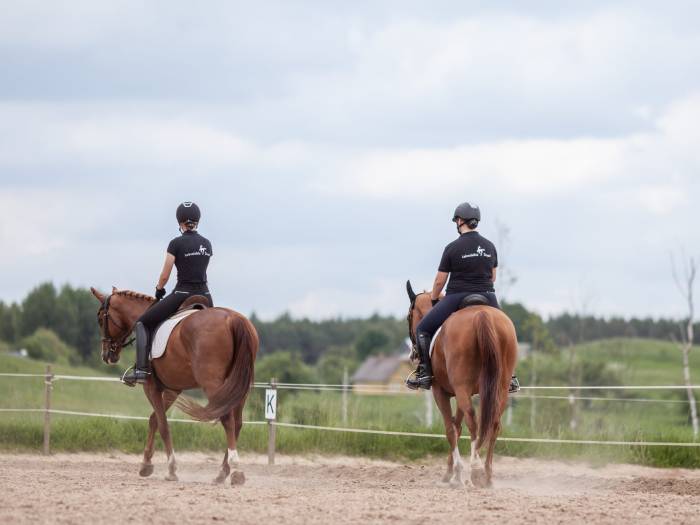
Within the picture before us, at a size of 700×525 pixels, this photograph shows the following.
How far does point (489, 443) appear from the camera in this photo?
1073cm

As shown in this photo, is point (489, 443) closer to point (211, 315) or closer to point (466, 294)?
point (466, 294)

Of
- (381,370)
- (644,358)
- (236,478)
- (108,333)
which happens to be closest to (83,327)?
(644,358)

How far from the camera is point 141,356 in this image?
11.7m

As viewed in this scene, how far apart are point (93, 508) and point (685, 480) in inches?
294

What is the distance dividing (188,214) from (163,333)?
4.35ft

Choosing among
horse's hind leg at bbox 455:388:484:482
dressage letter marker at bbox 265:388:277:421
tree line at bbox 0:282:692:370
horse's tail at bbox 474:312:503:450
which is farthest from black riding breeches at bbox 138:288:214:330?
tree line at bbox 0:282:692:370

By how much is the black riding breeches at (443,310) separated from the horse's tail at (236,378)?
1.85m

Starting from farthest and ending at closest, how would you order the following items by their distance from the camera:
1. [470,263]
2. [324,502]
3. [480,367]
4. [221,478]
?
[470,263], [221,478], [480,367], [324,502]

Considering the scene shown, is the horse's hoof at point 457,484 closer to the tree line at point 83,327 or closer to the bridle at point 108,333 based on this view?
the bridle at point 108,333

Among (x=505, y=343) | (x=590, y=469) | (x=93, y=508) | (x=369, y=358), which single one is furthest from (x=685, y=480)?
(x=369, y=358)

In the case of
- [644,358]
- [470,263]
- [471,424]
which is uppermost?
[644,358]

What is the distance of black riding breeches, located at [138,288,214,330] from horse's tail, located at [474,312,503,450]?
3.15 meters

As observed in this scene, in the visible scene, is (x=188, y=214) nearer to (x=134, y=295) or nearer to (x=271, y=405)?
(x=134, y=295)

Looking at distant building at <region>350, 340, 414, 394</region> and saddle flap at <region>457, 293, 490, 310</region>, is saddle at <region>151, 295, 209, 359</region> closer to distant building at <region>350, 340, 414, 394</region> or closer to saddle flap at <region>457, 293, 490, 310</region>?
saddle flap at <region>457, 293, 490, 310</region>
